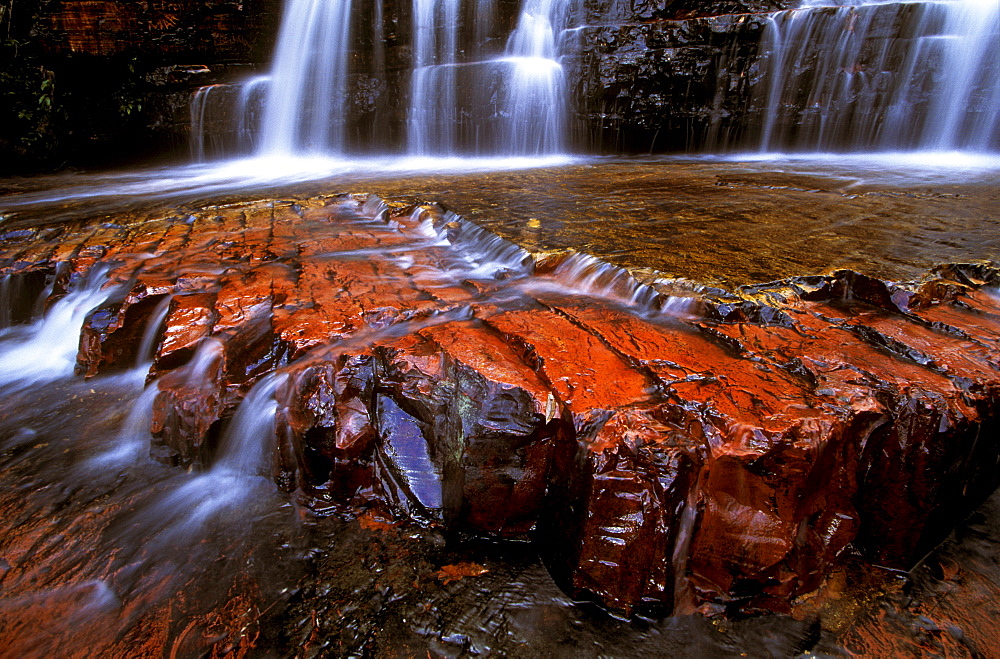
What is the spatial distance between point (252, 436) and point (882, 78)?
10531 millimetres

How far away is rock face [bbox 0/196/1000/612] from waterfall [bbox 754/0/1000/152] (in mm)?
7410

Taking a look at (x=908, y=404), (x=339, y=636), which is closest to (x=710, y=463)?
(x=908, y=404)

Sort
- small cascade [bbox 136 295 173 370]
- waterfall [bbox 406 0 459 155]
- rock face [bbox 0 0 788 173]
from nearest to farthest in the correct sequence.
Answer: small cascade [bbox 136 295 173 370] → rock face [bbox 0 0 788 173] → waterfall [bbox 406 0 459 155]

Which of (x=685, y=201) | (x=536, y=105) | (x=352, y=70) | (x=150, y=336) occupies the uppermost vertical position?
(x=352, y=70)

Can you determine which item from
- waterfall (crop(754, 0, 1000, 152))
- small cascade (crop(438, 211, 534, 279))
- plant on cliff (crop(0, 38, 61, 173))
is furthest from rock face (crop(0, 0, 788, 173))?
small cascade (crop(438, 211, 534, 279))

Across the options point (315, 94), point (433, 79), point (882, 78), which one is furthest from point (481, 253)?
point (882, 78)

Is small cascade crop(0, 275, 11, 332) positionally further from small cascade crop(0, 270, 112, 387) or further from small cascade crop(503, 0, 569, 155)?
small cascade crop(503, 0, 569, 155)

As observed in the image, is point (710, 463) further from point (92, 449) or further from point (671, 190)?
point (671, 190)

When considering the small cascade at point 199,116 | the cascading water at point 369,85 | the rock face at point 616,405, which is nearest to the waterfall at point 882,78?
the cascading water at point 369,85

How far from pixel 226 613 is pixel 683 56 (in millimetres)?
9838

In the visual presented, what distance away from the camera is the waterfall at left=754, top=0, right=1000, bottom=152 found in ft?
27.2

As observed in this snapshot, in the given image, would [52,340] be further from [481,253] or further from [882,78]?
[882,78]

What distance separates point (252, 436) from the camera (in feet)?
8.35

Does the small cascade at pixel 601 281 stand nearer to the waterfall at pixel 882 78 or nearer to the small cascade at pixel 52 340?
the small cascade at pixel 52 340
